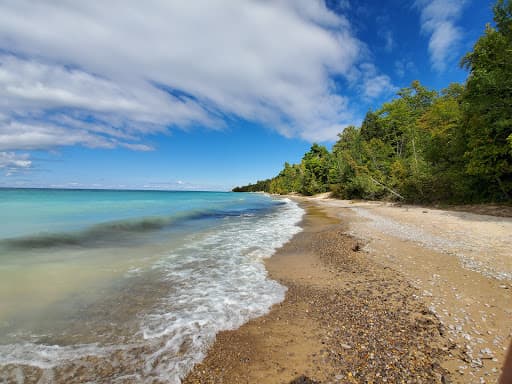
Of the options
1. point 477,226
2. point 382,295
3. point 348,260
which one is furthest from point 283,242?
point 477,226

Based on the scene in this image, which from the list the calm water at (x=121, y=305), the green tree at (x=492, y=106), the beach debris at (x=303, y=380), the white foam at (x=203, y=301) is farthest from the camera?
the green tree at (x=492, y=106)

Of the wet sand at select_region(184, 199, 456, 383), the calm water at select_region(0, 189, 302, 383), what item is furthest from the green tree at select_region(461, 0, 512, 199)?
the calm water at select_region(0, 189, 302, 383)

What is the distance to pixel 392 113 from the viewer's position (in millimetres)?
53156

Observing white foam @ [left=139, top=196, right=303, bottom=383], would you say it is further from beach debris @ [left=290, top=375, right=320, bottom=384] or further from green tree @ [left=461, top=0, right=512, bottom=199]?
green tree @ [left=461, top=0, right=512, bottom=199]

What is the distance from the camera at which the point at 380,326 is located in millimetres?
3918

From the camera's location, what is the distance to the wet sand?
309 cm

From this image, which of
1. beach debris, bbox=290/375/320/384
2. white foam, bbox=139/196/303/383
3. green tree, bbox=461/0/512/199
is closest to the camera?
beach debris, bbox=290/375/320/384

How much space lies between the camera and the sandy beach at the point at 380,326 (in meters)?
3.10

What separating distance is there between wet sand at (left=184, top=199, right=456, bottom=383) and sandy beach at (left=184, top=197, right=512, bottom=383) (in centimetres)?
1

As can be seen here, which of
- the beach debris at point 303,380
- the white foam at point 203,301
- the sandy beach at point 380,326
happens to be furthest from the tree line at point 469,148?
the beach debris at point 303,380

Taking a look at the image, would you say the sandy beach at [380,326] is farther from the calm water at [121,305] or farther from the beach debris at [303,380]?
the calm water at [121,305]

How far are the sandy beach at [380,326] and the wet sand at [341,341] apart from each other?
1 cm

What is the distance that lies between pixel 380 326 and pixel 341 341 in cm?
82

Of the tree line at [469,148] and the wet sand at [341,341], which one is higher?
the tree line at [469,148]
